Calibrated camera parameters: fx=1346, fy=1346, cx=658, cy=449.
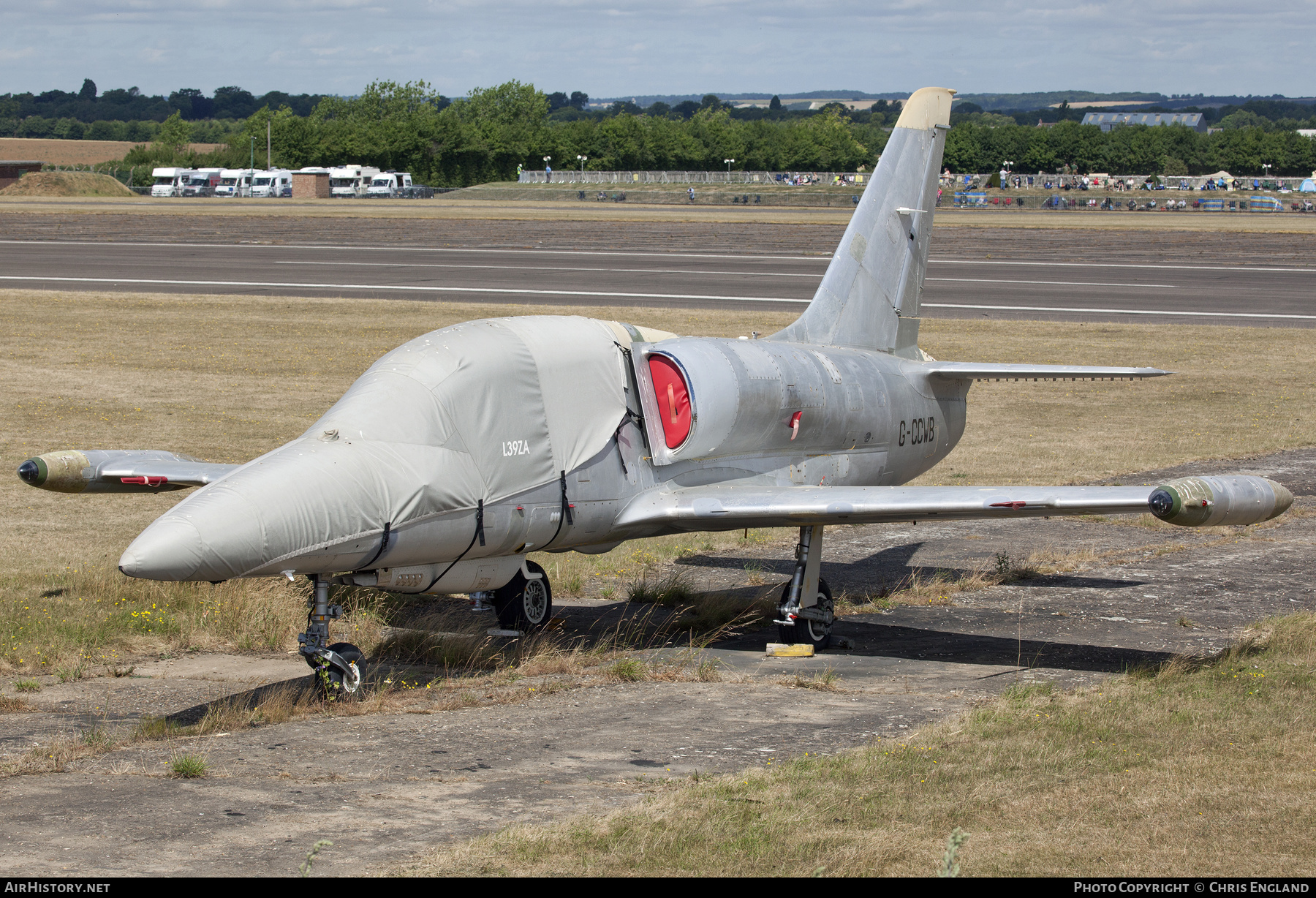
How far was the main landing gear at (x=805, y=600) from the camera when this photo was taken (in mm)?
13227

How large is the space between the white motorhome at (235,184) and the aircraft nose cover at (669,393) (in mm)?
128005

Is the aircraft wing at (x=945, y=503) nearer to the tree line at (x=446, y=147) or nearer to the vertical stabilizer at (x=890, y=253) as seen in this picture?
the vertical stabilizer at (x=890, y=253)

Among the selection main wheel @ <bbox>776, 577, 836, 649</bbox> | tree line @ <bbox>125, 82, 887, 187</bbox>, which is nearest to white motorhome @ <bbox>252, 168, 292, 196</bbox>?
tree line @ <bbox>125, 82, 887, 187</bbox>

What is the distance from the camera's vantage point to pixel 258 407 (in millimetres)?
27266

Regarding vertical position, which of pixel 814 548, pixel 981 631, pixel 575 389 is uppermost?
pixel 575 389

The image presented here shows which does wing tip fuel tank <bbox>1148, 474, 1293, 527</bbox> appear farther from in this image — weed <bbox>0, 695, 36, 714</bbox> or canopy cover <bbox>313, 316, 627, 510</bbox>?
weed <bbox>0, 695, 36, 714</bbox>

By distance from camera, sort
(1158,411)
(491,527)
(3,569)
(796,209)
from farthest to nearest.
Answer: (796,209) → (1158,411) → (3,569) → (491,527)

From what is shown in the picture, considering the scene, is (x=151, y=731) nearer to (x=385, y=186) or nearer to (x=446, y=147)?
(x=385, y=186)

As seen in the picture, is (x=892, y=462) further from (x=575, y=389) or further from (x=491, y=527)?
(x=491, y=527)

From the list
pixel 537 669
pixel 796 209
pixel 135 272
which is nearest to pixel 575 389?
pixel 537 669

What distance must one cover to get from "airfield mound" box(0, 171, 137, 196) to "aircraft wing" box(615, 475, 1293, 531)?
430 feet

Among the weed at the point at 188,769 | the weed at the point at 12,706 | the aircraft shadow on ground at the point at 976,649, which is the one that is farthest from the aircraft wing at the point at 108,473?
the aircraft shadow on ground at the point at 976,649

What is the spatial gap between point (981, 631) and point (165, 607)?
332 inches

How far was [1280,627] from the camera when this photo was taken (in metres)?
13.5
